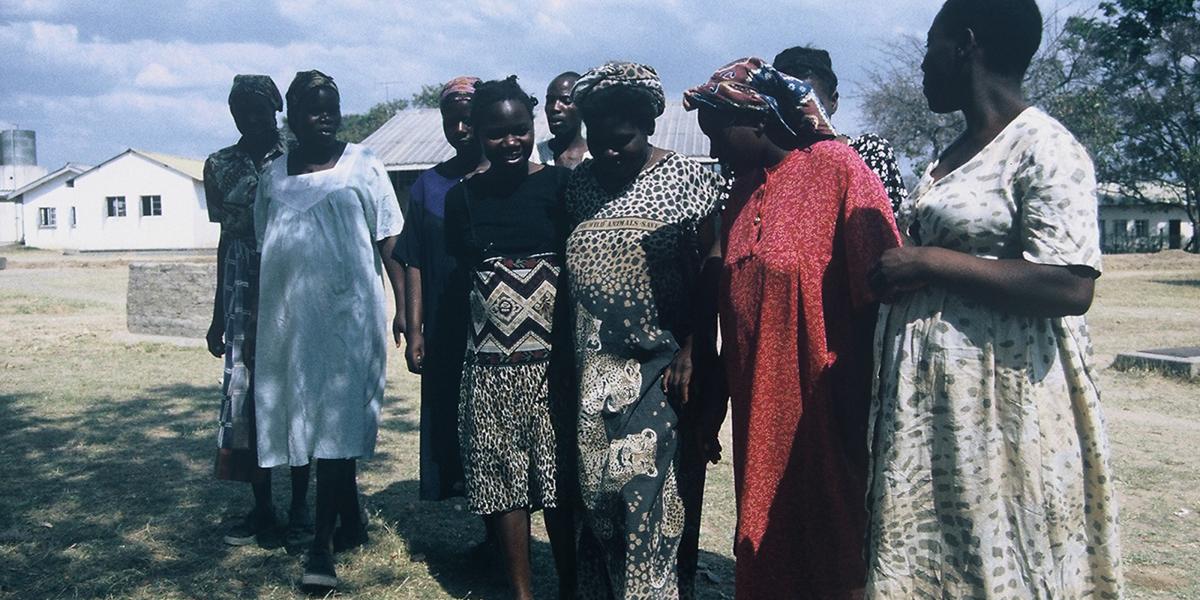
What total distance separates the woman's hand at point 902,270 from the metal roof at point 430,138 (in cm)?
2140

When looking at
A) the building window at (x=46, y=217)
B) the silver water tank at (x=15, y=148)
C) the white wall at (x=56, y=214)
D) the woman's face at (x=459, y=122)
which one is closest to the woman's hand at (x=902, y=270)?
the woman's face at (x=459, y=122)

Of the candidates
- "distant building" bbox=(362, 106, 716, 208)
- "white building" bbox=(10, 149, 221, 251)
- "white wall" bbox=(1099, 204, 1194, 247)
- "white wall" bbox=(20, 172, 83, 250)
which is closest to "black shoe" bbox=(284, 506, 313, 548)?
"distant building" bbox=(362, 106, 716, 208)

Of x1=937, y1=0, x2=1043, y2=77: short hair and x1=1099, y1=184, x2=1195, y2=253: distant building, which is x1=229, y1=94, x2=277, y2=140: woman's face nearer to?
x1=937, y1=0, x2=1043, y2=77: short hair

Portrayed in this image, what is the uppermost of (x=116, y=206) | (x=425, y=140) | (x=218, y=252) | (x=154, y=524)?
(x=425, y=140)

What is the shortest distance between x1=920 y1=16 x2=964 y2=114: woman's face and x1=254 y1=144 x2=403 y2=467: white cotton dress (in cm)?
247

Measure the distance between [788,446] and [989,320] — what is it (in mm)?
706

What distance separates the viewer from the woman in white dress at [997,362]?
2086 mm

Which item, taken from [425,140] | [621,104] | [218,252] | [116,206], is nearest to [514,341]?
[621,104]

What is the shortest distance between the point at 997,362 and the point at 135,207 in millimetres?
44836

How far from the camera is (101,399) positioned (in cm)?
788

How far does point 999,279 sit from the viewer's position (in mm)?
2105

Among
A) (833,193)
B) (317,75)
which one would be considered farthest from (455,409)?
(833,193)

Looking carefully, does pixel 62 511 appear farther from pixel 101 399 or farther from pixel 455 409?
pixel 101 399

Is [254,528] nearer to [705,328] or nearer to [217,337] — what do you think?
[217,337]
